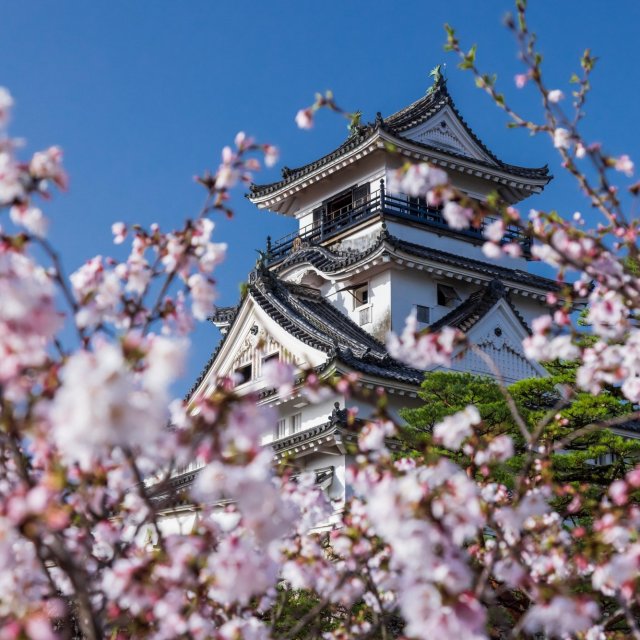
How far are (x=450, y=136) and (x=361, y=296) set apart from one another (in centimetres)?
619

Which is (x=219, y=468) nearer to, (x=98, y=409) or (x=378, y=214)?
(x=98, y=409)

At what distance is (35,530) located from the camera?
3.10m

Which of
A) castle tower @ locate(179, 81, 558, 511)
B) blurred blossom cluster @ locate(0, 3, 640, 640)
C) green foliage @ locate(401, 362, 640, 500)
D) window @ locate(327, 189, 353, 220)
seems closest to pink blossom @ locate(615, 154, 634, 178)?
blurred blossom cluster @ locate(0, 3, 640, 640)

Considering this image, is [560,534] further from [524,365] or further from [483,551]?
[524,365]

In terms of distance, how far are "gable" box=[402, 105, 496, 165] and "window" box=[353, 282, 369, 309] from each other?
5.10m

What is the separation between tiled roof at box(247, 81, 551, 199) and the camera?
24.0 meters

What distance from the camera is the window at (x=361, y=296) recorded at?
76.2 ft

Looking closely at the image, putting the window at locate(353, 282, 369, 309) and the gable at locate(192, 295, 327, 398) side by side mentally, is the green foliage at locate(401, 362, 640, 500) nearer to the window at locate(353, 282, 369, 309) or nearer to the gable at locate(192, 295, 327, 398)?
the gable at locate(192, 295, 327, 398)

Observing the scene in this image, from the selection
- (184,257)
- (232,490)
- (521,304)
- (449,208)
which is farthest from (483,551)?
(521,304)

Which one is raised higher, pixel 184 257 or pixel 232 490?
pixel 184 257

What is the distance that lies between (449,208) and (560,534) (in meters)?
2.35

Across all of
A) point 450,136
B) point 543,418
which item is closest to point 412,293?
point 450,136

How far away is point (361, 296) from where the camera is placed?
23.5 metres

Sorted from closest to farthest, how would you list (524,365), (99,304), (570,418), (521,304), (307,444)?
(99,304)
(570,418)
(307,444)
(524,365)
(521,304)
